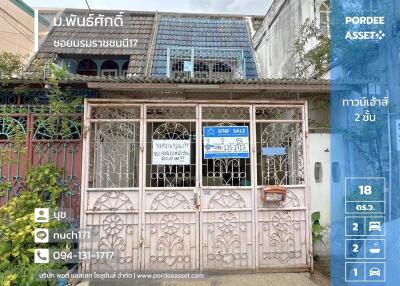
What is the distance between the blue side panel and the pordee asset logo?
4.47 m

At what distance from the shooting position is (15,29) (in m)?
11.3

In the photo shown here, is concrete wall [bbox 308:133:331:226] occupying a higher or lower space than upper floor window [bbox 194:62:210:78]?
lower

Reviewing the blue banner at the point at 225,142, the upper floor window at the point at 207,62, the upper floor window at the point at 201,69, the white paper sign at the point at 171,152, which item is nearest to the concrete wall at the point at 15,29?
the upper floor window at the point at 207,62

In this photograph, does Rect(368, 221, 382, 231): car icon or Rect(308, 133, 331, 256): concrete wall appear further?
Rect(308, 133, 331, 256): concrete wall

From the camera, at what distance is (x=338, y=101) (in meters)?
4.76

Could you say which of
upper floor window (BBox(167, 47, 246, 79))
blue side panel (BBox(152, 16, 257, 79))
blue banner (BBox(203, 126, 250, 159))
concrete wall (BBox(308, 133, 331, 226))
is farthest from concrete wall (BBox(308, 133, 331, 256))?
blue side panel (BBox(152, 16, 257, 79))

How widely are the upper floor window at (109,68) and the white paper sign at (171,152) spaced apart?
5864mm

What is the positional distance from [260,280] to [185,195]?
1625 millimetres

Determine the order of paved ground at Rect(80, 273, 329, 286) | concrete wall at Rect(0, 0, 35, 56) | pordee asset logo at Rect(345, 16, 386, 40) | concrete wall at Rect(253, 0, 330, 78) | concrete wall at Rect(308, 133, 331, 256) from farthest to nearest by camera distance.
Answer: concrete wall at Rect(0, 0, 35, 56) → concrete wall at Rect(253, 0, 330, 78) → concrete wall at Rect(308, 133, 331, 256) → pordee asset logo at Rect(345, 16, 386, 40) → paved ground at Rect(80, 273, 329, 286)

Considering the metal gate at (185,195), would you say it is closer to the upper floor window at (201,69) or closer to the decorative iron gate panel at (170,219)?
the decorative iron gate panel at (170,219)

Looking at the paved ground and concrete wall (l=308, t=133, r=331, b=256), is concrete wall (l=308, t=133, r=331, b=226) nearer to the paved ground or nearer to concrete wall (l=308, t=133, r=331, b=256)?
concrete wall (l=308, t=133, r=331, b=256)

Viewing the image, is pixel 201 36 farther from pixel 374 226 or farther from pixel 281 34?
pixel 374 226

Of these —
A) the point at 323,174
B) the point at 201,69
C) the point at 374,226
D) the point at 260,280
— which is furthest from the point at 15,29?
the point at 374,226

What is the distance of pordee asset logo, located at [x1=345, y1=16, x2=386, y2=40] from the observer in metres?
4.39
